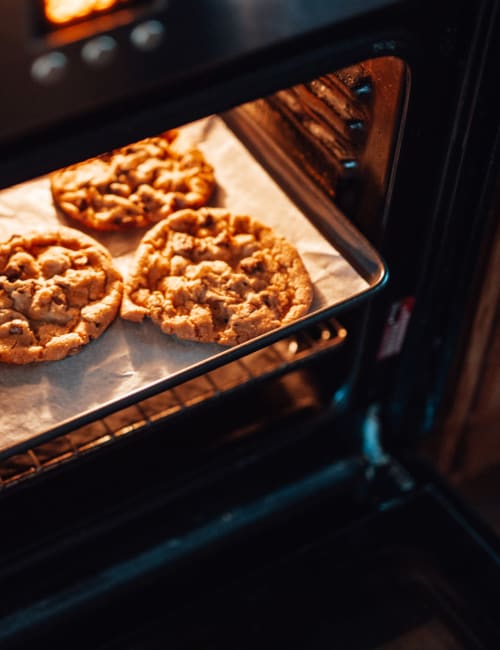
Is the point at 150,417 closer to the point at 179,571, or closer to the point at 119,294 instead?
the point at 119,294

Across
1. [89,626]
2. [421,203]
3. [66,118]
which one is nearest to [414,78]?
[421,203]

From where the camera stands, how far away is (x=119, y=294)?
1.22 metres

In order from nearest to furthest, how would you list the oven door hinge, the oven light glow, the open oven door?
1. the oven light glow
2. the open oven door
3. the oven door hinge

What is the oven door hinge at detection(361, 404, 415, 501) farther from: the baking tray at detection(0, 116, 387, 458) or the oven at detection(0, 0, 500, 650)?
the baking tray at detection(0, 116, 387, 458)

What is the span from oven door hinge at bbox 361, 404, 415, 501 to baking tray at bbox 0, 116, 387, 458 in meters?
0.37

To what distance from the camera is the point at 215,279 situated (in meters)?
1.23

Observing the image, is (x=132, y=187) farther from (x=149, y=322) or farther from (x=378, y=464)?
(x=378, y=464)

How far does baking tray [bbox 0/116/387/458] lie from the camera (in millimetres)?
1107

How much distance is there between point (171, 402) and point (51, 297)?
0.27 m

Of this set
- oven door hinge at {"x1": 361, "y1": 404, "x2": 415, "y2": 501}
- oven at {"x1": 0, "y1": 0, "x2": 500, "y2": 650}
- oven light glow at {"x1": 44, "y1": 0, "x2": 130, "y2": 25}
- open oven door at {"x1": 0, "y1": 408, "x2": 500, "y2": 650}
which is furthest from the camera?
oven door hinge at {"x1": 361, "y1": 404, "x2": 415, "y2": 501}

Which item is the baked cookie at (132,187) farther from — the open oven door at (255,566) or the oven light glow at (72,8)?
the oven light glow at (72,8)

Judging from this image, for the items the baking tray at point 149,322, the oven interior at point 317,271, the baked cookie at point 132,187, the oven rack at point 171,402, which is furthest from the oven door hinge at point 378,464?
the baked cookie at point 132,187

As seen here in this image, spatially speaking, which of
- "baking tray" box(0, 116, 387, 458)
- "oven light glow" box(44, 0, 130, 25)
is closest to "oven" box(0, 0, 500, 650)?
"baking tray" box(0, 116, 387, 458)

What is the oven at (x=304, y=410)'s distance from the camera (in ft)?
3.42
